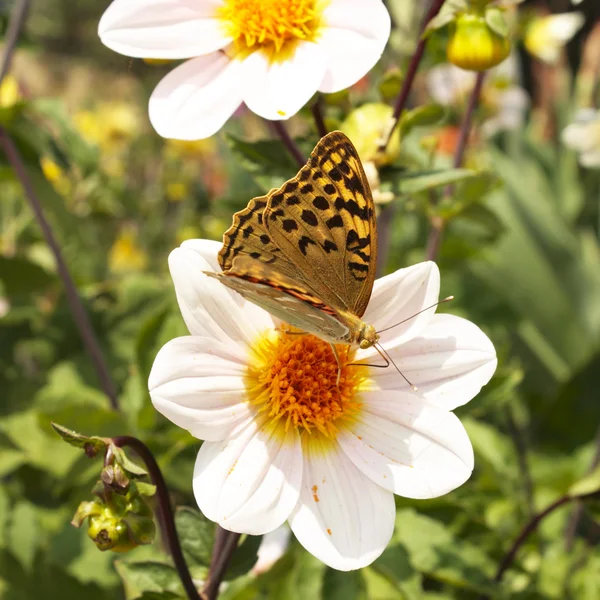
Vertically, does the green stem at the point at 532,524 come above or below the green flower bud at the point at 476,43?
below

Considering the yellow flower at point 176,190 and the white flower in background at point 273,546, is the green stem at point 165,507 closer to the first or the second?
the white flower in background at point 273,546

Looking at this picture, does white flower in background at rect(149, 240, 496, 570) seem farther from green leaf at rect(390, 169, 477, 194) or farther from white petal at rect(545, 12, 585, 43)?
white petal at rect(545, 12, 585, 43)

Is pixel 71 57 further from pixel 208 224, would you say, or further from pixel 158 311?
pixel 158 311

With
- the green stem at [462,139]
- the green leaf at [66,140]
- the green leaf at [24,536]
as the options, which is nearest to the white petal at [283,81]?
the green stem at [462,139]

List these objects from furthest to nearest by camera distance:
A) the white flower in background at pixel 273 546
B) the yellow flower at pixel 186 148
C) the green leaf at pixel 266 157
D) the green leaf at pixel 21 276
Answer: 1. the yellow flower at pixel 186 148
2. the green leaf at pixel 21 276
3. the white flower in background at pixel 273 546
4. the green leaf at pixel 266 157

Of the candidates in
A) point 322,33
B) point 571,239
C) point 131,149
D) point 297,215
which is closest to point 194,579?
point 297,215
